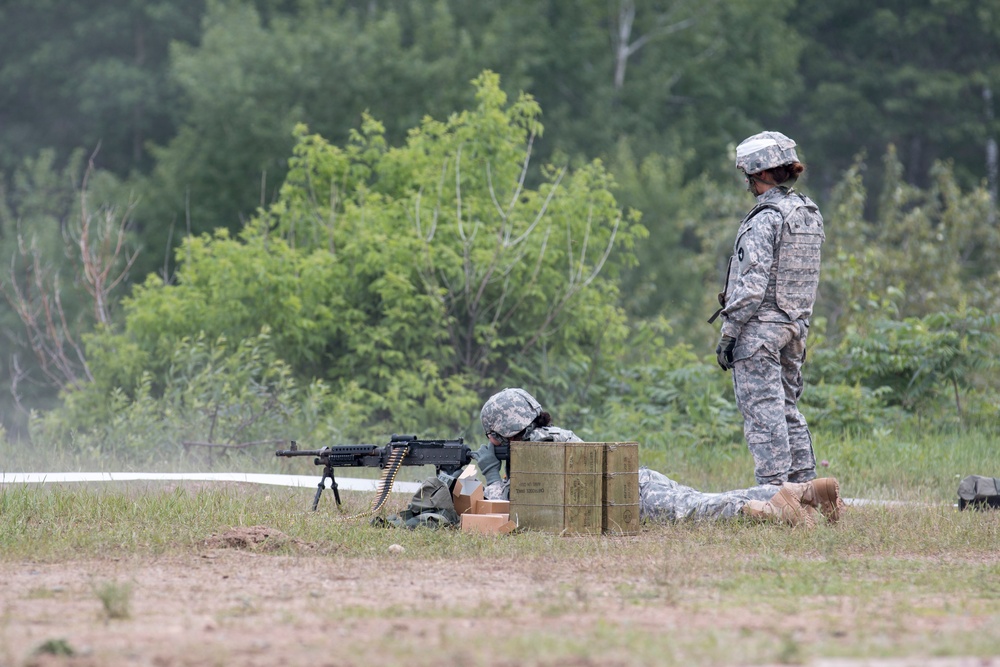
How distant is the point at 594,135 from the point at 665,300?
23.3ft

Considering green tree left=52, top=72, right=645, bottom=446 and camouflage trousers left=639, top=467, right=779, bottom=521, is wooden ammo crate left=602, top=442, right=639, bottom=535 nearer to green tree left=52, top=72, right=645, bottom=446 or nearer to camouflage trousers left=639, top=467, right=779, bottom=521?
camouflage trousers left=639, top=467, right=779, bottom=521

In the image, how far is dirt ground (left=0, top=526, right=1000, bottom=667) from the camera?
4027mm

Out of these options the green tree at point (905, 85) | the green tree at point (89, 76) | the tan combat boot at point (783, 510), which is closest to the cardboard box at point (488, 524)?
the tan combat boot at point (783, 510)

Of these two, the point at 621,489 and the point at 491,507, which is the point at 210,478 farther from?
the point at 621,489

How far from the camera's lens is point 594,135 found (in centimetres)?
3056

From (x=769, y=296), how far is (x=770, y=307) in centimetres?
7

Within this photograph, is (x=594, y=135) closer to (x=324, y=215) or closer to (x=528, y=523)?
(x=324, y=215)

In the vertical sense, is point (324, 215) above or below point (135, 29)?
below

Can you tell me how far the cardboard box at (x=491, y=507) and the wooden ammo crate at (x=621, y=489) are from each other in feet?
1.89

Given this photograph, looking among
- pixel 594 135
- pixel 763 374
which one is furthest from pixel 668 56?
pixel 763 374

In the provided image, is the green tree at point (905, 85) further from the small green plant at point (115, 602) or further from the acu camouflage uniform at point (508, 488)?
the small green plant at point (115, 602)

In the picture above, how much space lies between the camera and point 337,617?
4723 millimetres

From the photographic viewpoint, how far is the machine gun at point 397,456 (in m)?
7.63

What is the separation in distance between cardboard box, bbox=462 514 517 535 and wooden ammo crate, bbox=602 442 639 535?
541 millimetres
